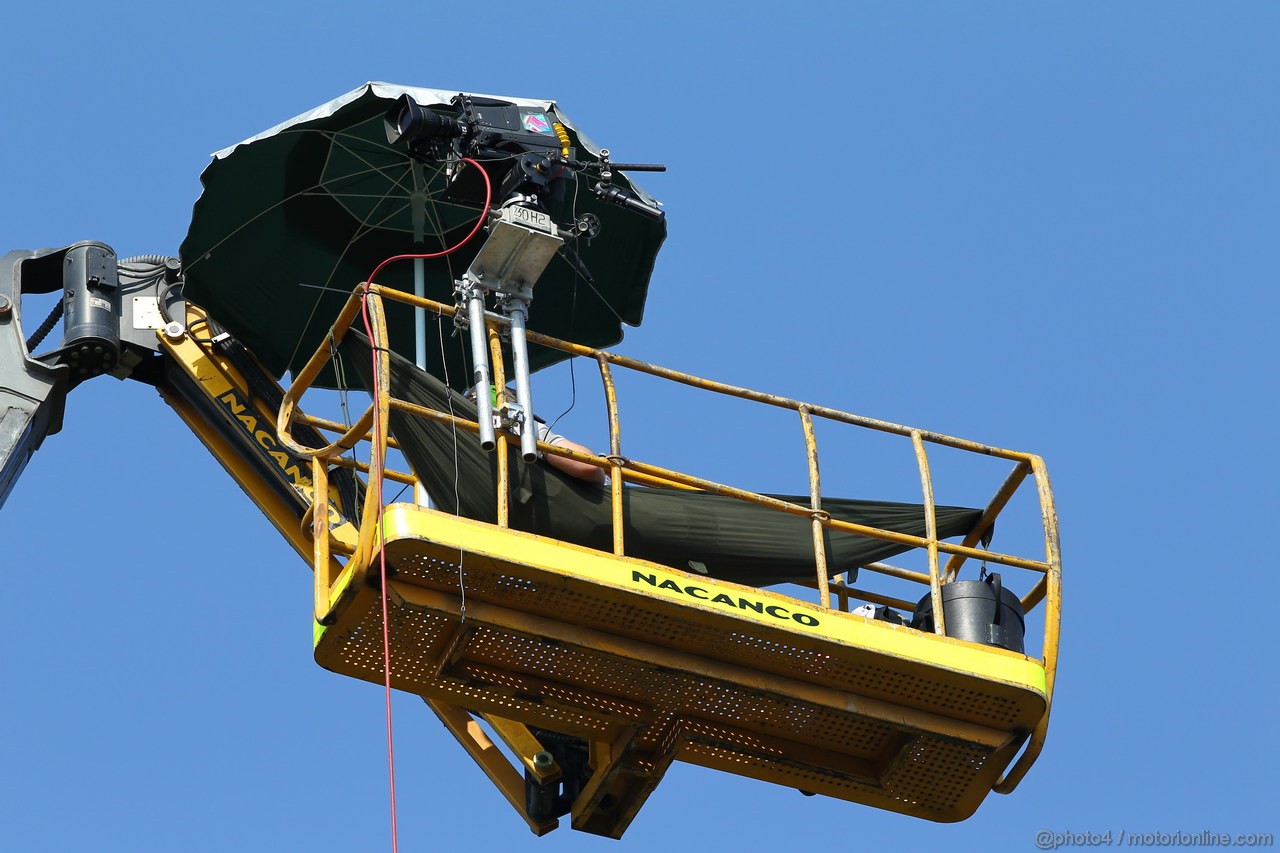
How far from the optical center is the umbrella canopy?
19.6 m

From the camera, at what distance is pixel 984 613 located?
17.5 metres

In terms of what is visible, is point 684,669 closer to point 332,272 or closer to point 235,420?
point 235,420

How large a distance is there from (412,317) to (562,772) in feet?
14.9

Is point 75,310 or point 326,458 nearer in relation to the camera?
point 326,458

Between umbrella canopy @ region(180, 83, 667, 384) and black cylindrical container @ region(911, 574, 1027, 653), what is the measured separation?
3.94m

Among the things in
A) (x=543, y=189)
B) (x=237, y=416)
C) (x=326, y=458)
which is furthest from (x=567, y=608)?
(x=237, y=416)

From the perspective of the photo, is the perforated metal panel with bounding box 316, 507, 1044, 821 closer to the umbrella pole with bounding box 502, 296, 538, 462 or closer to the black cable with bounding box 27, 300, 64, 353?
the umbrella pole with bounding box 502, 296, 538, 462

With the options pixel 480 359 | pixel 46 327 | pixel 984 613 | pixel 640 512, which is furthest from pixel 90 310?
pixel 984 613

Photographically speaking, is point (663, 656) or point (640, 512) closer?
point (663, 656)

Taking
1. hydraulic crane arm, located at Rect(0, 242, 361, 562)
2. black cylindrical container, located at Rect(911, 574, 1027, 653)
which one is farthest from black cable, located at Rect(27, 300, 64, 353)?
black cylindrical container, located at Rect(911, 574, 1027, 653)

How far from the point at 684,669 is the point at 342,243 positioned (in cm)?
587

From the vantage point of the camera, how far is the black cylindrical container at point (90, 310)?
20.0m

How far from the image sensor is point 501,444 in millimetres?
16422

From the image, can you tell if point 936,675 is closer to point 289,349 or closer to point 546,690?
point 546,690
